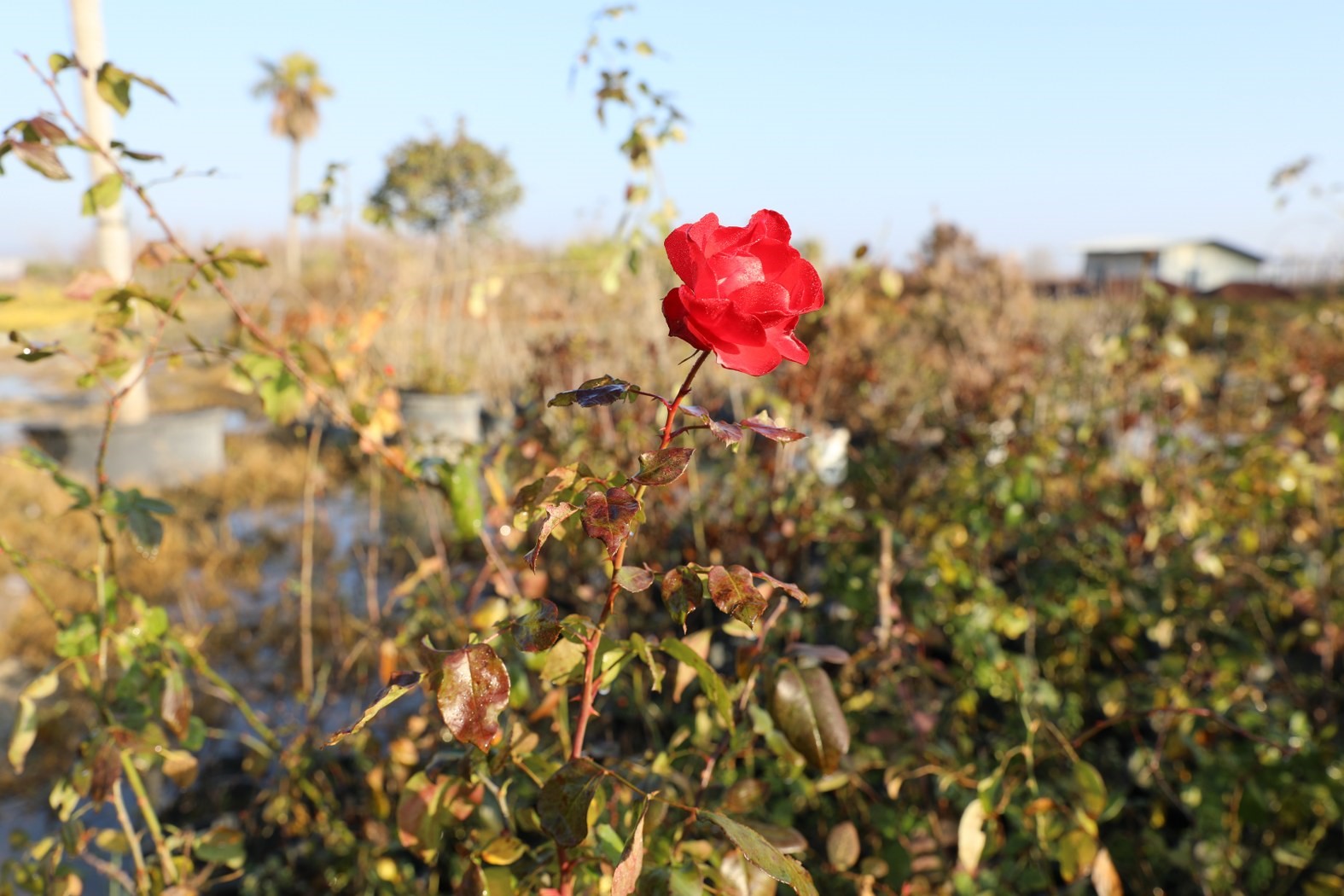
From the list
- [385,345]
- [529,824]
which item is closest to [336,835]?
[529,824]

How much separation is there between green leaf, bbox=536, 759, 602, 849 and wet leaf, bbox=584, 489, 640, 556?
188mm

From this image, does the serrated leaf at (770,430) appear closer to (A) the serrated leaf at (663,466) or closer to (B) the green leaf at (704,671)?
(A) the serrated leaf at (663,466)

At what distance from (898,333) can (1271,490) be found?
223 inches

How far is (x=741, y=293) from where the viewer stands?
530 millimetres

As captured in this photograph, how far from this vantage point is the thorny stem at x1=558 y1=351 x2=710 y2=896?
1.84 feet

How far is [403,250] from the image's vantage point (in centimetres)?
794

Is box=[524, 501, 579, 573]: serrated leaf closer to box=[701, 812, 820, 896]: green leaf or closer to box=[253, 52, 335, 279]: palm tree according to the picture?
box=[701, 812, 820, 896]: green leaf

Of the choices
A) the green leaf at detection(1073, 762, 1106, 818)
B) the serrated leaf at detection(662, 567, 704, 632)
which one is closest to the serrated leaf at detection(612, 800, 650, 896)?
the serrated leaf at detection(662, 567, 704, 632)

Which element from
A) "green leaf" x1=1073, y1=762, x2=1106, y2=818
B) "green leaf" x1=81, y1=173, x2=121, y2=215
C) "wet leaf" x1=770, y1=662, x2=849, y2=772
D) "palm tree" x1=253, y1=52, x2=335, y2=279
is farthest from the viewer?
"palm tree" x1=253, y1=52, x2=335, y2=279

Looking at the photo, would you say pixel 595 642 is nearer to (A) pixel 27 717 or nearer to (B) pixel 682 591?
(B) pixel 682 591

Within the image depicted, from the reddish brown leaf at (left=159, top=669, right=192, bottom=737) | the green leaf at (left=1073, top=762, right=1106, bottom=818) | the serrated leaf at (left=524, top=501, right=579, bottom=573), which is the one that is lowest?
the reddish brown leaf at (left=159, top=669, right=192, bottom=737)

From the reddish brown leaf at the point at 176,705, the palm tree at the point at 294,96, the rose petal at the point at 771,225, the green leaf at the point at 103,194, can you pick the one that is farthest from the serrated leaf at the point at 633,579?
the palm tree at the point at 294,96

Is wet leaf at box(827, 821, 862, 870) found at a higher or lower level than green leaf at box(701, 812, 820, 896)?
lower

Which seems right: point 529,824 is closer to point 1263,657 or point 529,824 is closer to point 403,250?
point 1263,657
